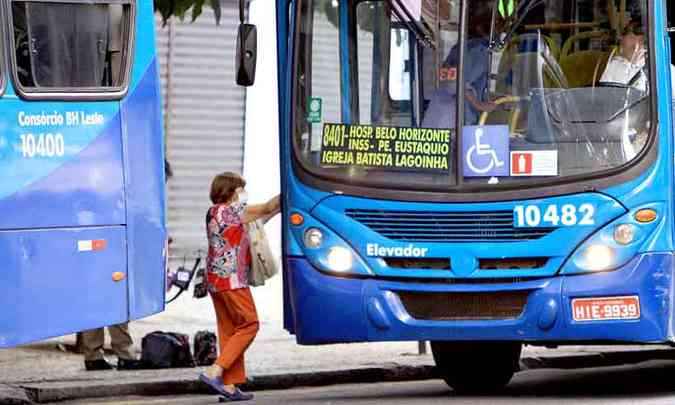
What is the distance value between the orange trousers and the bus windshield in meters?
1.34

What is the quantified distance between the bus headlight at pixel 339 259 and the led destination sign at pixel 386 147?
549 millimetres

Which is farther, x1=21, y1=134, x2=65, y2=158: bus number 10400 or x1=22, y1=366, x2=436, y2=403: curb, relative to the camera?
x1=22, y1=366, x2=436, y2=403: curb

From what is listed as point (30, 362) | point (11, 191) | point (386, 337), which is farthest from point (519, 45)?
point (30, 362)

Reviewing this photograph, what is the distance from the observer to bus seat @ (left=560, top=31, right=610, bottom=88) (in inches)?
480

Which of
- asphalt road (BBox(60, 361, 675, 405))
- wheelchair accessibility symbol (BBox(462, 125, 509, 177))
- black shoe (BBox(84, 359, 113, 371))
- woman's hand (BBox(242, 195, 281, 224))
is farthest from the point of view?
black shoe (BBox(84, 359, 113, 371))

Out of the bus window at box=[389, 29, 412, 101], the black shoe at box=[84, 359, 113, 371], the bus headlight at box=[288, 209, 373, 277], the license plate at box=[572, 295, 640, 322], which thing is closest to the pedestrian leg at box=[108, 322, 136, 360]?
the black shoe at box=[84, 359, 113, 371]

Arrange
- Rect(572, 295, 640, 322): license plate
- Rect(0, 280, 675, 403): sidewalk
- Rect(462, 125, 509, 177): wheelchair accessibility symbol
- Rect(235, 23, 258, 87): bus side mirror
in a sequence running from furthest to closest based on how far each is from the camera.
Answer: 1. Rect(0, 280, 675, 403): sidewalk
2. Rect(235, 23, 258, 87): bus side mirror
3. Rect(462, 125, 509, 177): wheelchair accessibility symbol
4. Rect(572, 295, 640, 322): license plate

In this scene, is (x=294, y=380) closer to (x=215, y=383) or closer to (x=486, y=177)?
(x=215, y=383)

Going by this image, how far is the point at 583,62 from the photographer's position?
12.2 metres

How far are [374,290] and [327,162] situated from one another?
888 millimetres

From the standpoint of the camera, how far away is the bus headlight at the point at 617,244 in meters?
11.9

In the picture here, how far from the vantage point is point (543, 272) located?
12.0m

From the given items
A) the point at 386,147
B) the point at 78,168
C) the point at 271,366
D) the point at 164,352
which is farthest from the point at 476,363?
the point at 78,168

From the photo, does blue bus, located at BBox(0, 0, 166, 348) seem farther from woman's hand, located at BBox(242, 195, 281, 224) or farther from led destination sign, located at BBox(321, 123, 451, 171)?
led destination sign, located at BBox(321, 123, 451, 171)
